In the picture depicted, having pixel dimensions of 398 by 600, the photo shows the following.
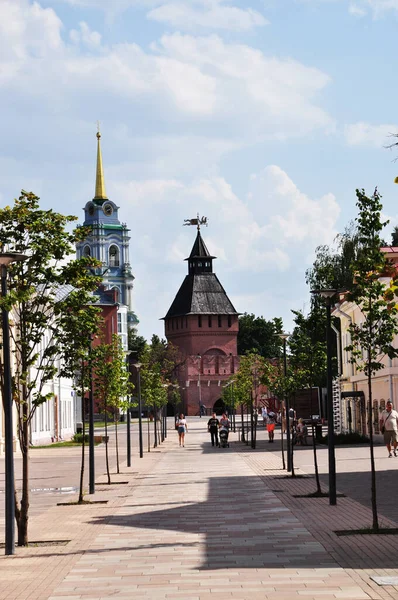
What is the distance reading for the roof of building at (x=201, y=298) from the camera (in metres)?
134

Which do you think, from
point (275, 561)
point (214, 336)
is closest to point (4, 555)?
point (275, 561)

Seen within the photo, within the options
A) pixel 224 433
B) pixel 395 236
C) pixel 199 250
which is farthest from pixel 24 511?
pixel 199 250

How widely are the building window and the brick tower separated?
3601cm

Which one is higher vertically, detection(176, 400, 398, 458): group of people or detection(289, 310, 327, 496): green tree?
detection(289, 310, 327, 496): green tree

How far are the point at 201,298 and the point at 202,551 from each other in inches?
4836

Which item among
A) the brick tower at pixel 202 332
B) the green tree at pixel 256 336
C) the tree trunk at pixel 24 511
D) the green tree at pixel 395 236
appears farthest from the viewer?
the green tree at pixel 256 336

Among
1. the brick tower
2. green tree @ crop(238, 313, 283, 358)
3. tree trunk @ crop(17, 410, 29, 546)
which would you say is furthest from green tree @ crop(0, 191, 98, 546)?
green tree @ crop(238, 313, 283, 358)

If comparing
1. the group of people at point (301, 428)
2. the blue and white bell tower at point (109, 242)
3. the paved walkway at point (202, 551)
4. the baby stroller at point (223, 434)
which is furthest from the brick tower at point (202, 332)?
the paved walkway at point (202, 551)

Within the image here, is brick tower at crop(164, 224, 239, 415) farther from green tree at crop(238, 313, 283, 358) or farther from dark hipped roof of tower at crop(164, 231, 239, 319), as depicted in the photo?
green tree at crop(238, 313, 283, 358)

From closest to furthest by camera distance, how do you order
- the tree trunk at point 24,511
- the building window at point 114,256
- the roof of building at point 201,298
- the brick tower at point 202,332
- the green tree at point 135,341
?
the tree trunk at point 24,511 → the brick tower at point 202,332 → the roof of building at point 201,298 → the green tree at point 135,341 → the building window at point 114,256

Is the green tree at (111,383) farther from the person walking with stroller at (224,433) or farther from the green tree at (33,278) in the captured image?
the person walking with stroller at (224,433)

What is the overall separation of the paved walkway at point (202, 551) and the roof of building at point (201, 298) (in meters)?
111

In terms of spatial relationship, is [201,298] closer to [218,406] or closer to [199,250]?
[199,250]

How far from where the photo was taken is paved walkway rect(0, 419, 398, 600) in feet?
33.3
